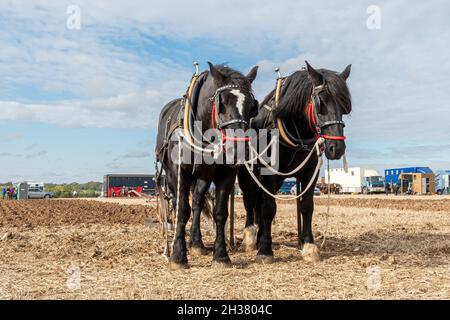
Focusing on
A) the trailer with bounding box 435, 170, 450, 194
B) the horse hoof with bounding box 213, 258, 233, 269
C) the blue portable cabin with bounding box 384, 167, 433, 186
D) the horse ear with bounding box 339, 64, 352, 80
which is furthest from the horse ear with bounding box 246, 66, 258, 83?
the trailer with bounding box 435, 170, 450, 194

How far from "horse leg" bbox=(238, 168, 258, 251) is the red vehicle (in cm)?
4763

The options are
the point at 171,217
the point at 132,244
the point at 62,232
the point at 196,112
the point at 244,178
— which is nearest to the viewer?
the point at 196,112

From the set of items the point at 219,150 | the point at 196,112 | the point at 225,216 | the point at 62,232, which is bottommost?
the point at 62,232

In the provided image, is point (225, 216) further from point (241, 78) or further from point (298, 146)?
point (241, 78)

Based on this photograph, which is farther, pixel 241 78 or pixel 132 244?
pixel 132 244

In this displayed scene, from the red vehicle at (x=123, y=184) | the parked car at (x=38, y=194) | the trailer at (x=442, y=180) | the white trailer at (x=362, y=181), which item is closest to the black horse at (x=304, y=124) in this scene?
the parked car at (x=38, y=194)

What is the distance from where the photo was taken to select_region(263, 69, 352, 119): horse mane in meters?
6.05

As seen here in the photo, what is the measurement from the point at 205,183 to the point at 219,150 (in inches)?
45.1

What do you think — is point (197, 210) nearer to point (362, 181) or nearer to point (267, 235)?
point (267, 235)

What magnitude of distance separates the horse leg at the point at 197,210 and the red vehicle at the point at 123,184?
47.9m

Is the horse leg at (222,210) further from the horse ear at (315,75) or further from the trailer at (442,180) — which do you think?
the trailer at (442,180)

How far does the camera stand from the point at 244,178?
7.98 meters

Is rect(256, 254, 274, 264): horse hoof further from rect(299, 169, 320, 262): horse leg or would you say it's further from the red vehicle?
the red vehicle
